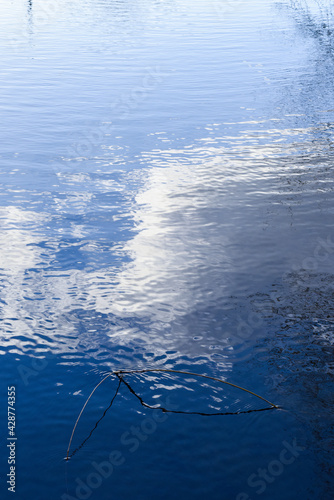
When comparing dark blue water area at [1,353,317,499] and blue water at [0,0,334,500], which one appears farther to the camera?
blue water at [0,0,334,500]

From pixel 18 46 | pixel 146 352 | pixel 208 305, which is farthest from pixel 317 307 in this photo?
pixel 18 46

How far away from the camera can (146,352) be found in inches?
259

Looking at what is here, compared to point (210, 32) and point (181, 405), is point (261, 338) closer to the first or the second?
point (181, 405)

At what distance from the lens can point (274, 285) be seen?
309 inches

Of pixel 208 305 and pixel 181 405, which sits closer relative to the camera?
pixel 181 405

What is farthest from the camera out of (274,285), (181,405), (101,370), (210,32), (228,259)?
(210,32)

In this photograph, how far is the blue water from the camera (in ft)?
17.3

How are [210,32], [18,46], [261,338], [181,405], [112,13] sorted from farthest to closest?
[112,13] < [210,32] < [18,46] < [261,338] < [181,405]

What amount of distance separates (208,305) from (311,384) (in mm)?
1886

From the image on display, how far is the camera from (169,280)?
797 centimetres

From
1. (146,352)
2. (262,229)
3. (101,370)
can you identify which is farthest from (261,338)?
(262,229)

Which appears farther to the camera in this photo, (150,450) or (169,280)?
(169,280)

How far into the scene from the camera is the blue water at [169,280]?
5.26 m

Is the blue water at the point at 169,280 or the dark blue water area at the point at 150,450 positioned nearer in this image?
the dark blue water area at the point at 150,450
